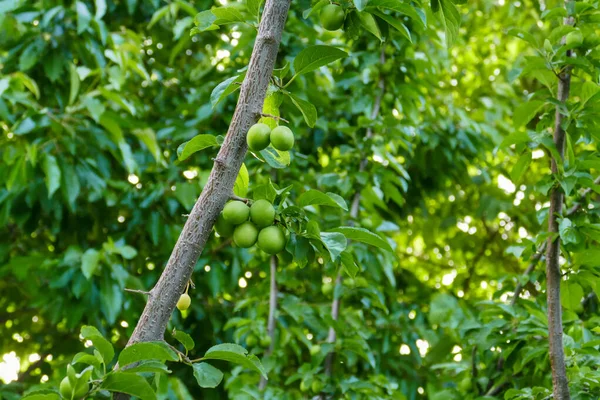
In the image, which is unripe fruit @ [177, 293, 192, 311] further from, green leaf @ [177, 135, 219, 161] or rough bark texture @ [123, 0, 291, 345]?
green leaf @ [177, 135, 219, 161]

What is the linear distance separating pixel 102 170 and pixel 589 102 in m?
2.29

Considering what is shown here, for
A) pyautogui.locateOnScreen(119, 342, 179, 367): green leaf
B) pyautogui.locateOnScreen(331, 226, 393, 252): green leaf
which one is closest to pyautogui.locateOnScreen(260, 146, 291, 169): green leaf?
pyautogui.locateOnScreen(331, 226, 393, 252): green leaf

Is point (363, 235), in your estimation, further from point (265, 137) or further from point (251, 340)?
point (251, 340)

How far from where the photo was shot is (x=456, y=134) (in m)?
3.74

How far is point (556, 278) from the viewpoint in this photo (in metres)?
1.65

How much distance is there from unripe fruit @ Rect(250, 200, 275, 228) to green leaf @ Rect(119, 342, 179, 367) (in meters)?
0.25

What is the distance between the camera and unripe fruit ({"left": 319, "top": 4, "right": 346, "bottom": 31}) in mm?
1263

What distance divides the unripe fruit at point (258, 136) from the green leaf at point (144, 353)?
34 cm

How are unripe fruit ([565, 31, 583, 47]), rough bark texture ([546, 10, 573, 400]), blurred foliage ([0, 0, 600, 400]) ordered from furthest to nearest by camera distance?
blurred foliage ([0, 0, 600, 400]) < unripe fruit ([565, 31, 583, 47]) < rough bark texture ([546, 10, 573, 400])

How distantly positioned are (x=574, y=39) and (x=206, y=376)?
1.17m

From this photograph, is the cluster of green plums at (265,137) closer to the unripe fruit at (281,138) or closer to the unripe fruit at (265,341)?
the unripe fruit at (281,138)

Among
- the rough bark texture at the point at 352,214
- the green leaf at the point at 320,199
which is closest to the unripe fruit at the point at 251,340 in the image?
the rough bark texture at the point at 352,214

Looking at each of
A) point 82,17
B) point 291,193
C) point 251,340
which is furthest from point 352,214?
point 82,17

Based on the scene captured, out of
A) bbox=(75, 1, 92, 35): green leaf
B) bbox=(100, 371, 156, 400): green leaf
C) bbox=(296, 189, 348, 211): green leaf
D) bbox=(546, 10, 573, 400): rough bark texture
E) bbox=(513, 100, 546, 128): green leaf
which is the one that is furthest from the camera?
bbox=(75, 1, 92, 35): green leaf
